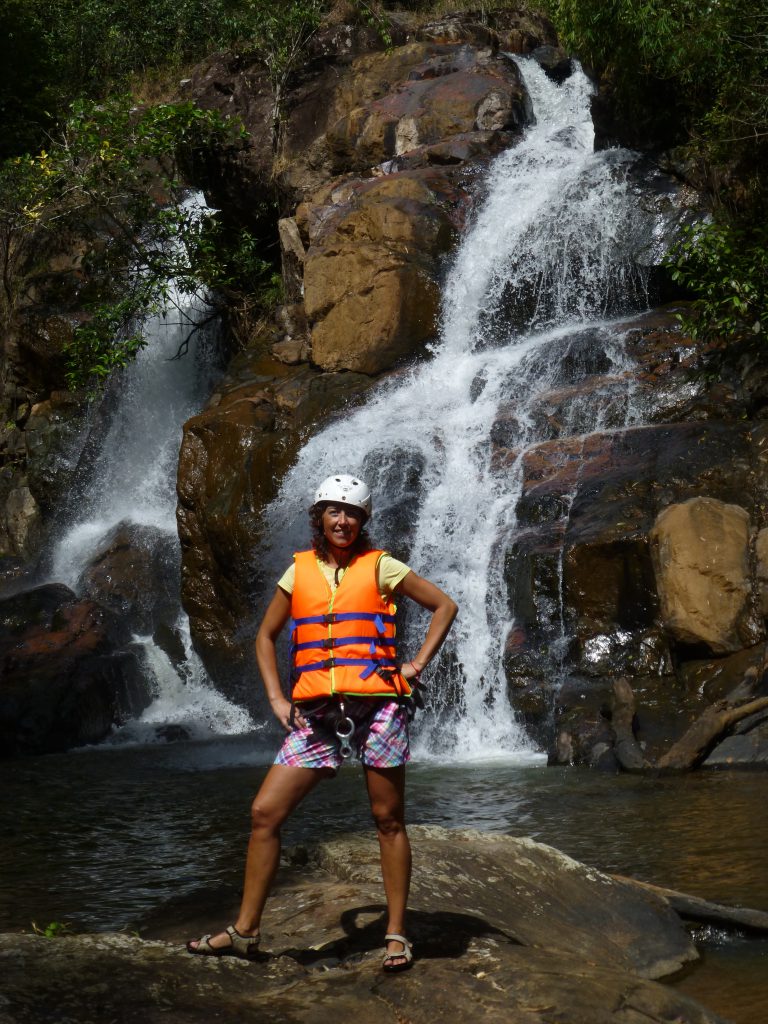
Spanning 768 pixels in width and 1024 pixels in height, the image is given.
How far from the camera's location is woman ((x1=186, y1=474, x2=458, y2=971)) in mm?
3744

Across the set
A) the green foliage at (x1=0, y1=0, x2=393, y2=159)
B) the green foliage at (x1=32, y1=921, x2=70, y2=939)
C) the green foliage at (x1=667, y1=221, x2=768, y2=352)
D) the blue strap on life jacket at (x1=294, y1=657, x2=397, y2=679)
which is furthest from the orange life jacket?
the green foliage at (x1=0, y1=0, x2=393, y2=159)

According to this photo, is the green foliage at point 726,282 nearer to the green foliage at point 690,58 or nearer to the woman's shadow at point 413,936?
the green foliage at point 690,58

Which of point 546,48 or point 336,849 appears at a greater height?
point 546,48

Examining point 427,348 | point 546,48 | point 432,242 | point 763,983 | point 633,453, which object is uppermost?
point 546,48

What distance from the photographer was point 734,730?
28.2 ft

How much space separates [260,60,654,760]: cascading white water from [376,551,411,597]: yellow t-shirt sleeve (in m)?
6.34

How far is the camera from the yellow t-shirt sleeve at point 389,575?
13.0ft

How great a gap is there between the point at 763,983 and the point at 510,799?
3.74 m

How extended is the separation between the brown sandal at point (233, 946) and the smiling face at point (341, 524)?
1.28 metres

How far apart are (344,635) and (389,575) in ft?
0.87

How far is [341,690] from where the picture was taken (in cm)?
381

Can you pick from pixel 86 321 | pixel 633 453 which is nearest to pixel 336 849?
pixel 633 453

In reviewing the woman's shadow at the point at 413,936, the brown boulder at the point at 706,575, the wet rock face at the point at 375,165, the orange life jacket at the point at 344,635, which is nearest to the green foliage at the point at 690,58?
the wet rock face at the point at 375,165

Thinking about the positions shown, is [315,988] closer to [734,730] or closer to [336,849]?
[336,849]
